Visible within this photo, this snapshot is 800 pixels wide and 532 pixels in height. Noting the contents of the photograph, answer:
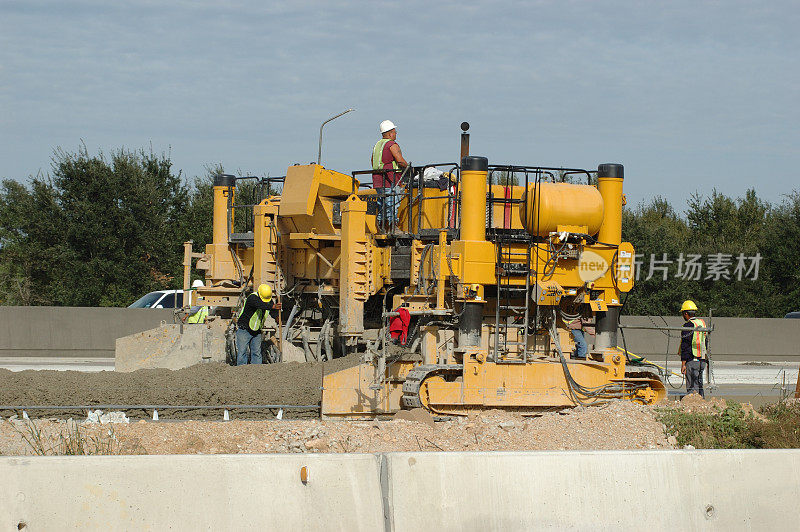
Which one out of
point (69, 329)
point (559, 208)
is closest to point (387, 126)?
point (559, 208)

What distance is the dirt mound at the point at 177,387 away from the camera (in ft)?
37.8

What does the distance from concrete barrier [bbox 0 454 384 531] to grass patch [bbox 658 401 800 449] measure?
4.82 m

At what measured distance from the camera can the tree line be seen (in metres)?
32.8

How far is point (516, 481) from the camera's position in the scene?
5984mm

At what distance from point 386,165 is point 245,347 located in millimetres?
3494

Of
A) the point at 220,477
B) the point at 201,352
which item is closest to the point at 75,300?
the point at 201,352

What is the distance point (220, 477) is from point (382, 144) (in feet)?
29.8

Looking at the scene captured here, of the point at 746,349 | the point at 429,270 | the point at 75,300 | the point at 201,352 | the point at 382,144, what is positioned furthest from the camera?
the point at 75,300

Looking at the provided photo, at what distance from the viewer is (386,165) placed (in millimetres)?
14062

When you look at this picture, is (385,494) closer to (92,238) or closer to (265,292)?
(265,292)

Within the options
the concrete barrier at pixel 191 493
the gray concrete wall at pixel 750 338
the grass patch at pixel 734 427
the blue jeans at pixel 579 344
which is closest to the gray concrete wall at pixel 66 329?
the gray concrete wall at pixel 750 338

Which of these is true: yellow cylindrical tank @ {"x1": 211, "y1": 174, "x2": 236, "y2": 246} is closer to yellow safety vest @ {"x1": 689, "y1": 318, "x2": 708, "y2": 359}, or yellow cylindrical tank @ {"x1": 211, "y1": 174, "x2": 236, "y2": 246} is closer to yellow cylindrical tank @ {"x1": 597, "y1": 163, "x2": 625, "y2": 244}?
yellow cylindrical tank @ {"x1": 597, "y1": 163, "x2": 625, "y2": 244}

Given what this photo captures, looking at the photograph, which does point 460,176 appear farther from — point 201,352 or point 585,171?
point 201,352

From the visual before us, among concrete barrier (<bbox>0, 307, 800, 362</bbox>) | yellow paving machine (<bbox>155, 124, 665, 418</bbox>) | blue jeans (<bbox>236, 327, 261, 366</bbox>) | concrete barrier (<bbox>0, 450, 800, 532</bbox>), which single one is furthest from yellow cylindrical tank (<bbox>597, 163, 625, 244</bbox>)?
concrete barrier (<bbox>0, 307, 800, 362</bbox>)
